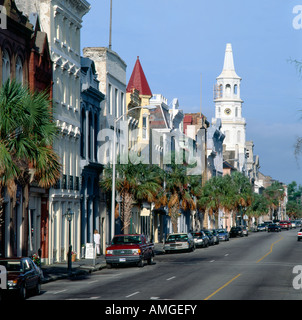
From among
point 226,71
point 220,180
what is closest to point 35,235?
point 220,180

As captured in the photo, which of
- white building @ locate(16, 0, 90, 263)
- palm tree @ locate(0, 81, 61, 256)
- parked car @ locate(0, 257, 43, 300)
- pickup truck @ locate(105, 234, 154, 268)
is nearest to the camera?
parked car @ locate(0, 257, 43, 300)

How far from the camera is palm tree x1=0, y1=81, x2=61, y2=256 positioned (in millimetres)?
27844

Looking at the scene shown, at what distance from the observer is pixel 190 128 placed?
103938 mm

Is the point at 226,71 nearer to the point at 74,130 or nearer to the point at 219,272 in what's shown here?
the point at 74,130

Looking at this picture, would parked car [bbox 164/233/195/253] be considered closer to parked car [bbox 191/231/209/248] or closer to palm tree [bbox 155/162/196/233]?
parked car [bbox 191/231/209/248]

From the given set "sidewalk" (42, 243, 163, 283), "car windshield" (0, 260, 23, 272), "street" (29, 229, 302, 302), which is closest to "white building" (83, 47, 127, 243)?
"sidewalk" (42, 243, 163, 283)

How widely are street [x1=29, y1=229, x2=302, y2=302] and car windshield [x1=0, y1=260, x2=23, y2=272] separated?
117 cm

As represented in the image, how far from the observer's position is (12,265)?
26.7 m

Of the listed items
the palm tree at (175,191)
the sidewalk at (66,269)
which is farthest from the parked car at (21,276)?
the palm tree at (175,191)

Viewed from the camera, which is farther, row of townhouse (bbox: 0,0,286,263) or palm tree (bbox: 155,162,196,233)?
palm tree (bbox: 155,162,196,233)

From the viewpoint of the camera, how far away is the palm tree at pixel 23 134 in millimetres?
27844

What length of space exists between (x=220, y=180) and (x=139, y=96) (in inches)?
1206

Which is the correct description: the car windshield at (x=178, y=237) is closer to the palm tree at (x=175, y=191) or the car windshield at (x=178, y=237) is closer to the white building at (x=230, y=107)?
the palm tree at (x=175, y=191)

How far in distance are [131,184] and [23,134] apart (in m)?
25.0
